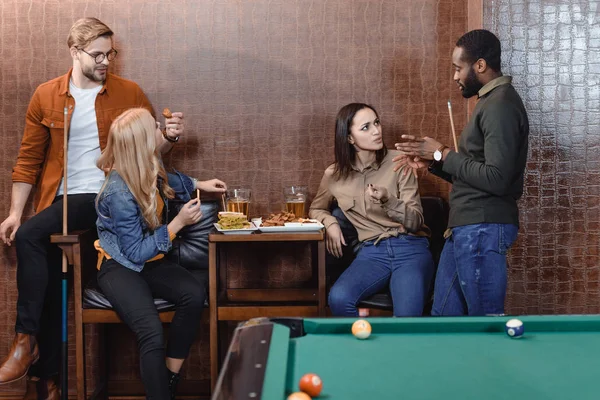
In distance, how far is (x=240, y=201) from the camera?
352 centimetres

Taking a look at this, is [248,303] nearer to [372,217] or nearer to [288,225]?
[288,225]

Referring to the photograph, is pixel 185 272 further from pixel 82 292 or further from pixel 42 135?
pixel 42 135

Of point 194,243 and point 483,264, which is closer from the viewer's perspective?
point 483,264

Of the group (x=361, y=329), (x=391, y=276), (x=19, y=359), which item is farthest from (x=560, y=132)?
(x=19, y=359)

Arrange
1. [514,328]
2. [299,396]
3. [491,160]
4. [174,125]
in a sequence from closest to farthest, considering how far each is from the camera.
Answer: [299,396] → [514,328] → [491,160] → [174,125]

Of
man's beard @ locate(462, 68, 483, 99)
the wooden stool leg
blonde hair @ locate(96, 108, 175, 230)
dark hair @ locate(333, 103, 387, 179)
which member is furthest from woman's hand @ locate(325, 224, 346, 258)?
man's beard @ locate(462, 68, 483, 99)

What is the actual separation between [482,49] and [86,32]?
190 centimetres

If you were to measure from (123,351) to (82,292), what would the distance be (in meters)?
0.79

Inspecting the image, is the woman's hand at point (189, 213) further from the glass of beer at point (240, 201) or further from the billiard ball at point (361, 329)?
the billiard ball at point (361, 329)

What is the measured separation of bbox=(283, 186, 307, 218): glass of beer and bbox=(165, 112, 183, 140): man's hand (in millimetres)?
633

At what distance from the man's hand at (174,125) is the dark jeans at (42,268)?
50 cm

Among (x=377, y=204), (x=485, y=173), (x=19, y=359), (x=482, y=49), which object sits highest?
(x=482, y=49)

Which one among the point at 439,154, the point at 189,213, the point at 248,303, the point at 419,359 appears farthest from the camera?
the point at 248,303

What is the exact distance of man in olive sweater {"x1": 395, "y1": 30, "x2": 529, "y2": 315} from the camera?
2594 mm
